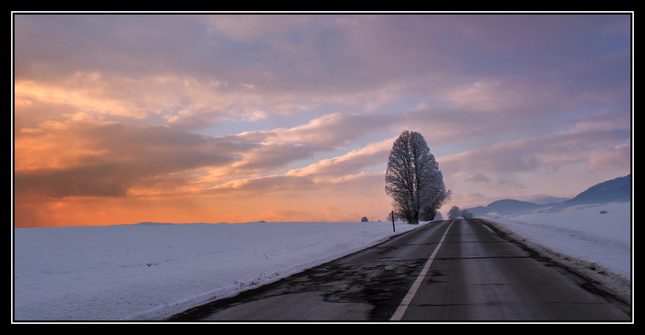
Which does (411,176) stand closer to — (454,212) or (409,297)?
(409,297)

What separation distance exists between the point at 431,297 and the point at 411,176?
4973 cm

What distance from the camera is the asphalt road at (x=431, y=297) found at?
582 cm

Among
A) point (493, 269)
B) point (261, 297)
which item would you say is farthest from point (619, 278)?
point (261, 297)

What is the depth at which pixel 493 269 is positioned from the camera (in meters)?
10.3

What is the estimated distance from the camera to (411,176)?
2189 inches

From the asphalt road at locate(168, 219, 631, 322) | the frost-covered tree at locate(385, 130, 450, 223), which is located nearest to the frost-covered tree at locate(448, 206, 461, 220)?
the frost-covered tree at locate(385, 130, 450, 223)

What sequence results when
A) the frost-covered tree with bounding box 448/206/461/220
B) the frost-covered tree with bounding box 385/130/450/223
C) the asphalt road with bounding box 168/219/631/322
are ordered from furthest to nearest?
the frost-covered tree with bounding box 448/206/461/220 < the frost-covered tree with bounding box 385/130/450/223 < the asphalt road with bounding box 168/219/631/322

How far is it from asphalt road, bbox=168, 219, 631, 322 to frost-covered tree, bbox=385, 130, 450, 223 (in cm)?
4388

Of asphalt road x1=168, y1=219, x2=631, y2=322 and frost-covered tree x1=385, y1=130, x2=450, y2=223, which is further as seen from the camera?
frost-covered tree x1=385, y1=130, x2=450, y2=223

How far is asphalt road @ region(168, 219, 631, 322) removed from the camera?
5.82 m

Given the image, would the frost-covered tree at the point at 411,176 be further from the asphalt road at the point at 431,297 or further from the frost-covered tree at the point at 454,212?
the frost-covered tree at the point at 454,212

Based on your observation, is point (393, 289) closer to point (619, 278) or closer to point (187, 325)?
point (187, 325)

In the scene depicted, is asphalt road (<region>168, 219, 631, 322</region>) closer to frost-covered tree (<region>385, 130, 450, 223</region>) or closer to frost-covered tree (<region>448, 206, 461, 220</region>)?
frost-covered tree (<region>385, 130, 450, 223</region>)

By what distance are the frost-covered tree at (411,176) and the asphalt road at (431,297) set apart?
144 ft
